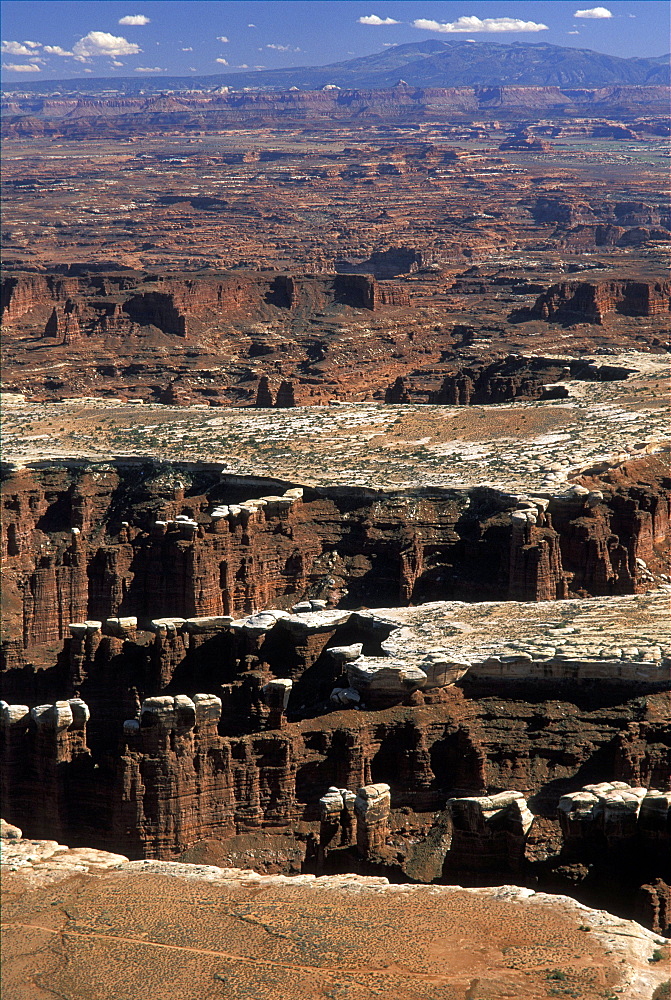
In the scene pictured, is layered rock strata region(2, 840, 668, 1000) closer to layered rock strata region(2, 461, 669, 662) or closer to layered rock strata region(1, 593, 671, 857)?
layered rock strata region(1, 593, 671, 857)

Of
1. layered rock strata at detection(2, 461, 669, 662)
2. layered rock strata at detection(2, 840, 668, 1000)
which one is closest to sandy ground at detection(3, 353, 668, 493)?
layered rock strata at detection(2, 461, 669, 662)

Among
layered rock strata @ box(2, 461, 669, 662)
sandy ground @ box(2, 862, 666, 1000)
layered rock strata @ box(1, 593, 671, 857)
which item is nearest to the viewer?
sandy ground @ box(2, 862, 666, 1000)

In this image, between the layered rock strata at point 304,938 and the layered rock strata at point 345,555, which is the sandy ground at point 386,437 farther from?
the layered rock strata at point 304,938

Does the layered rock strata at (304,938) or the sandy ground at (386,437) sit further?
the sandy ground at (386,437)

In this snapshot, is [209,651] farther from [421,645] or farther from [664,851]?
[664,851]

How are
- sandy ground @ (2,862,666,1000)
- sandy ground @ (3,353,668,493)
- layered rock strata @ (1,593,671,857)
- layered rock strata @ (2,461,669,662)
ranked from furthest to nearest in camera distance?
sandy ground @ (3,353,668,493)
layered rock strata @ (2,461,669,662)
layered rock strata @ (1,593,671,857)
sandy ground @ (2,862,666,1000)

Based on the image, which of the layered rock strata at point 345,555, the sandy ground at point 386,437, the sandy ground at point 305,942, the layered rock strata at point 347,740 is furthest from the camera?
the sandy ground at point 386,437

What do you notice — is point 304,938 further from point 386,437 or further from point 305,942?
point 386,437

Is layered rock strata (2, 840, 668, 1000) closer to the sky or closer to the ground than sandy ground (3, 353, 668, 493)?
closer to the ground

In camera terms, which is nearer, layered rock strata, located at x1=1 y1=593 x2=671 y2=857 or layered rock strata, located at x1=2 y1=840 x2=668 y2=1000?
layered rock strata, located at x1=2 y1=840 x2=668 y2=1000

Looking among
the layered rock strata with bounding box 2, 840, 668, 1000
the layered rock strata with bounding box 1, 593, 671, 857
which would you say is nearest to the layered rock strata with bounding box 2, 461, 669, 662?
the layered rock strata with bounding box 1, 593, 671, 857

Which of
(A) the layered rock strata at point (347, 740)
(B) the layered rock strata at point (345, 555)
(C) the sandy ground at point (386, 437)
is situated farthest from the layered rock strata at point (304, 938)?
(C) the sandy ground at point (386, 437)

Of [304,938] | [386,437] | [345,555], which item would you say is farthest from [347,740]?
[386,437]
